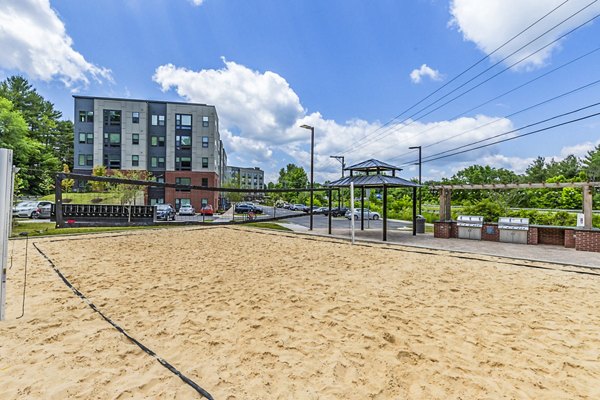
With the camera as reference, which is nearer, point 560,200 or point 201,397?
point 201,397

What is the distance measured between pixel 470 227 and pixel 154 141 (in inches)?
1552

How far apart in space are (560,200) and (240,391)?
4015 cm

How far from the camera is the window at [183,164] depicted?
38.9 meters

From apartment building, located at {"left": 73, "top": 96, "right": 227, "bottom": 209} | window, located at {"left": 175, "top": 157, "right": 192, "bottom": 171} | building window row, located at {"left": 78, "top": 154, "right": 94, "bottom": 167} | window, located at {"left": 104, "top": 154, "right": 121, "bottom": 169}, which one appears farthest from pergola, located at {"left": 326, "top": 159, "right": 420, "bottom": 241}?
building window row, located at {"left": 78, "top": 154, "right": 94, "bottom": 167}

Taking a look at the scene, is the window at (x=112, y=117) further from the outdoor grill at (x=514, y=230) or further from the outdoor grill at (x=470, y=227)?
the outdoor grill at (x=514, y=230)

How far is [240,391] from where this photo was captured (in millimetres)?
2715

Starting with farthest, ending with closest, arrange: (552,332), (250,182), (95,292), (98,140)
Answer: (250,182) → (98,140) → (95,292) → (552,332)

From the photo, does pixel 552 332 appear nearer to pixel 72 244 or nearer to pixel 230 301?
pixel 230 301

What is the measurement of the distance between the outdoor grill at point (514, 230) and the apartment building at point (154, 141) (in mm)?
32057

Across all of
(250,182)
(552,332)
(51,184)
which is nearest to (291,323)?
(552,332)

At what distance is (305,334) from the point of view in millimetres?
3873

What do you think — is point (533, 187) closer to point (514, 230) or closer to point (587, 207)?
point (587, 207)

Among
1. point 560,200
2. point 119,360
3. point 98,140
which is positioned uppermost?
point 98,140

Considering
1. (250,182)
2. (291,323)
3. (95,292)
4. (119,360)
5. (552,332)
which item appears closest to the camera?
(119,360)
